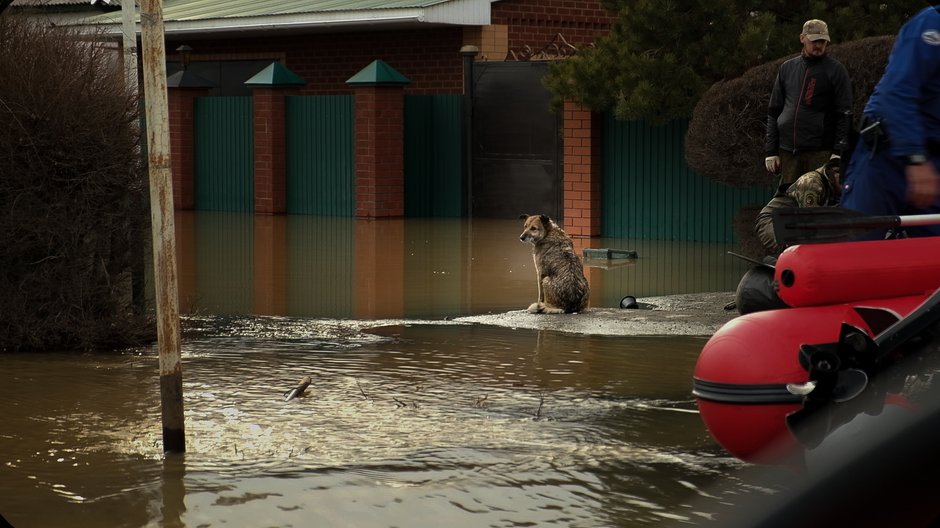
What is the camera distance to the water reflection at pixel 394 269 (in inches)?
491

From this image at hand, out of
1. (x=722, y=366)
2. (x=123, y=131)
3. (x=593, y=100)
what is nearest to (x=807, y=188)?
(x=123, y=131)

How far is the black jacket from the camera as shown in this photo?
10656mm

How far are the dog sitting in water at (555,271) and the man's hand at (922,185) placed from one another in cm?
551

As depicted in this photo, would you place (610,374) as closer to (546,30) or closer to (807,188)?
(807,188)

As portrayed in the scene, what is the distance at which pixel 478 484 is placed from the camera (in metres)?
5.58

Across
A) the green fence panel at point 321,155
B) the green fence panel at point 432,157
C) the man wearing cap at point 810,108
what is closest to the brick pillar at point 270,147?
the green fence panel at point 321,155

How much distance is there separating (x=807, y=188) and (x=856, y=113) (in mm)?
3784

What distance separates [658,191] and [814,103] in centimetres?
853

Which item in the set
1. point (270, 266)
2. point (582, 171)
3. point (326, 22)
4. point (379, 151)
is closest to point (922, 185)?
point (270, 266)

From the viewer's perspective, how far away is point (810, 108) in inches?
424

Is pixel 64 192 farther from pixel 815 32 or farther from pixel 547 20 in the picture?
pixel 547 20

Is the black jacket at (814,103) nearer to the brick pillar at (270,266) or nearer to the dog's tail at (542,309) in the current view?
the dog's tail at (542,309)

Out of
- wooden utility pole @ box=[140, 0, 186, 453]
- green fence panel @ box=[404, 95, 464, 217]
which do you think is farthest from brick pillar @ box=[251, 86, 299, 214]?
wooden utility pole @ box=[140, 0, 186, 453]

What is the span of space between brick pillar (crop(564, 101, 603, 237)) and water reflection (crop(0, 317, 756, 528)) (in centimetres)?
996
